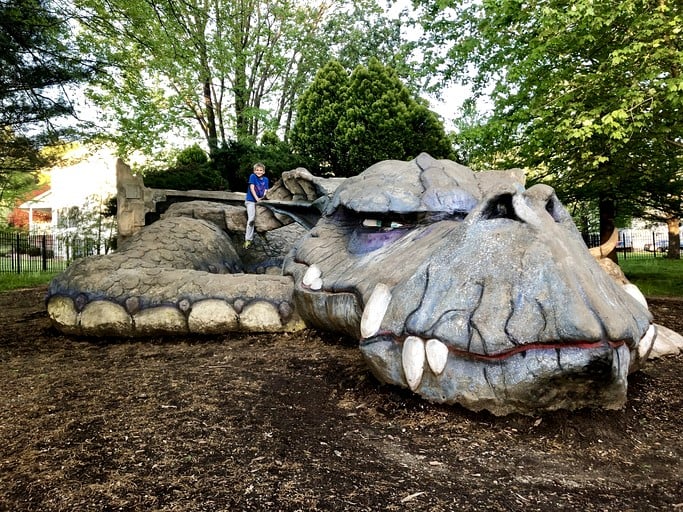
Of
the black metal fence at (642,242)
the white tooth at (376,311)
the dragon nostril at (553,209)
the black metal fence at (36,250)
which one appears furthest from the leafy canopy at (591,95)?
the black metal fence at (642,242)

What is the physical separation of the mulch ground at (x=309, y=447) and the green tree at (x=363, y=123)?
10.7 meters

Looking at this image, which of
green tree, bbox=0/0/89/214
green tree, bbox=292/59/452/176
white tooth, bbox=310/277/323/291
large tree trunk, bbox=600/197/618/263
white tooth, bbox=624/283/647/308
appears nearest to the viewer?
white tooth, bbox=624/283/647/308

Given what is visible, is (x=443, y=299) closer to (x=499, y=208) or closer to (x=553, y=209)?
(x=499, y=208)

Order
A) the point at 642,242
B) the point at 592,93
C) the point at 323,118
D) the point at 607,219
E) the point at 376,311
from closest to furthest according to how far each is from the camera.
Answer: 1. the point at 376,311
2. the point at 592,93
3. the point at 607,219
4. the point at 323,118
5. the point at 642,242

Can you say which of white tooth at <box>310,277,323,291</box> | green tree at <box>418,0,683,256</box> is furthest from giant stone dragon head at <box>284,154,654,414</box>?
green tree at <box>418,0,683,256</box>

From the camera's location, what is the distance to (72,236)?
19.6 metres

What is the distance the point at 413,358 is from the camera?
82.8 inches

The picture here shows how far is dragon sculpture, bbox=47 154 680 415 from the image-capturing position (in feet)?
6.26

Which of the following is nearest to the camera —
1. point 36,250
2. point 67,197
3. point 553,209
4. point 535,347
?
point 535,347

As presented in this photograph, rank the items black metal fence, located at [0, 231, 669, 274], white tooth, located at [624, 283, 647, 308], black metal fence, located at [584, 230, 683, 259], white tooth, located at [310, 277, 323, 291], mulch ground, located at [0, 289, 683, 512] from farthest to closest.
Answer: black metal fence, located at [584, 230, 683, 259]
black metal fence, located at [0, 231, 669, 274]
white tooth, located at [310, 277, 323, 291]
white tooth, located at [624, 283, 647, 308]
mulch ground, located at [0, 289, 683, 512]

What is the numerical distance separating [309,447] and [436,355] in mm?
620

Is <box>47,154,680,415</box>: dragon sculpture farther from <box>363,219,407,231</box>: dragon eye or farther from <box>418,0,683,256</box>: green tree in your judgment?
<box>418,0,683,256</box>: green tree

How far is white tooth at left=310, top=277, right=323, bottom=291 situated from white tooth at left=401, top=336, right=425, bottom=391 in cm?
124

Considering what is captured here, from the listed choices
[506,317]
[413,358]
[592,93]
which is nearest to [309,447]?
[413,358]
